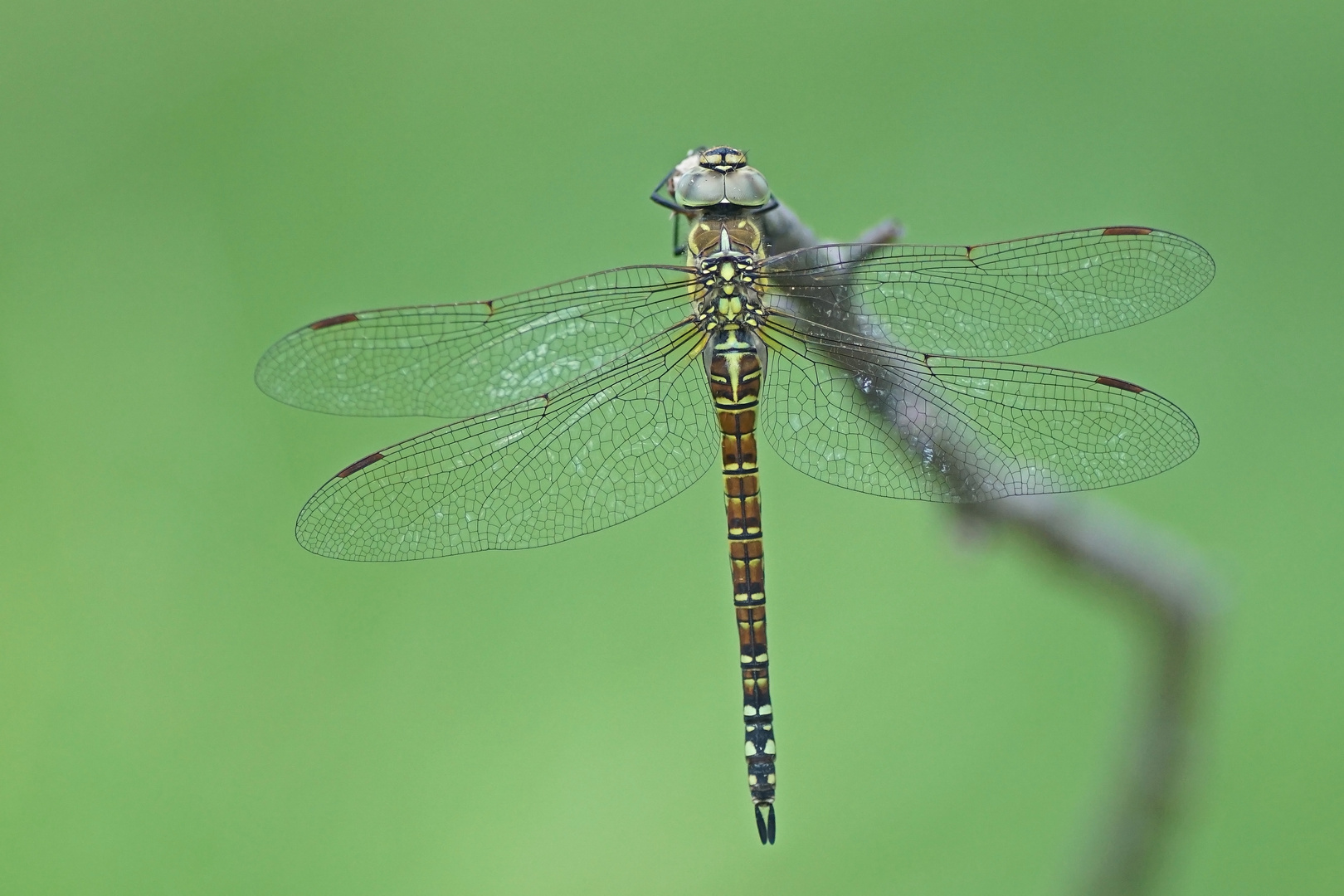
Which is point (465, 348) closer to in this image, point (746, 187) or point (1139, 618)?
point (746, 187)

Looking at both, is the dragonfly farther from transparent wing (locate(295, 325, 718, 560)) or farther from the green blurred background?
the green blurred background

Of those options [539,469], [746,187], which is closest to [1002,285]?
[746,187]

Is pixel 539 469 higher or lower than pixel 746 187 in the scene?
lower

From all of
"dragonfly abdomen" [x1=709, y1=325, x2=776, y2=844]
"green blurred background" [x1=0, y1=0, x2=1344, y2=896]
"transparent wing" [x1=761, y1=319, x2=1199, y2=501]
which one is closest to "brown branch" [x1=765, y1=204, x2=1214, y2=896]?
"transparent wing" [x1=761, y1=319, x2=1199, y2=501]

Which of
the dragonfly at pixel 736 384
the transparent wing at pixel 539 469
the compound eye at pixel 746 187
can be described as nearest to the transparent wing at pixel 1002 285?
the dragonfly at pixel 736 384

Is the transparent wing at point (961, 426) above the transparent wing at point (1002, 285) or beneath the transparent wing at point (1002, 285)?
beneath

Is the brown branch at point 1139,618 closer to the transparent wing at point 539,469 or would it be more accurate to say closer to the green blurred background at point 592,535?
the transparent wing at point 539,469
